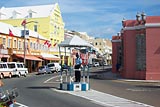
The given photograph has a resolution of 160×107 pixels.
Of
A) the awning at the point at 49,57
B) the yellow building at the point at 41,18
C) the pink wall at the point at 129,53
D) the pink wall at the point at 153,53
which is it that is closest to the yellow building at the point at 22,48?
the awning at the point at 49,57

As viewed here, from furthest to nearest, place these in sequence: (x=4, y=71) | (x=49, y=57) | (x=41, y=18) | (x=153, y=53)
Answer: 1. (x=41, y=18)
2. (x=49, y=57)
3. (x=4, y=71)
4. (x=153, y=53)

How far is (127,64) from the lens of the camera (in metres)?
37.4

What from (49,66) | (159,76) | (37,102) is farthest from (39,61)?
(37,102)

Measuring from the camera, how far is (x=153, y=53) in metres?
34.5

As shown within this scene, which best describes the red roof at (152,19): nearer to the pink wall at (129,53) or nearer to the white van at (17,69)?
the pink wall at (129,53)

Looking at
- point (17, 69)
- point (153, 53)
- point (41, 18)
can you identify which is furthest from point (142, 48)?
point (41, 18)

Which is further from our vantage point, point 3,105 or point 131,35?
point 131,35

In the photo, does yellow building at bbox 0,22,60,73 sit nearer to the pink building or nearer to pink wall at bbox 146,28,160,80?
the pink building

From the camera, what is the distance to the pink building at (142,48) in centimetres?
3438

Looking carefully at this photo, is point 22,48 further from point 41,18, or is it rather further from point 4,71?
point 4,71

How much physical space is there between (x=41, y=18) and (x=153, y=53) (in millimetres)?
47665

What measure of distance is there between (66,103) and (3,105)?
17.4 feet

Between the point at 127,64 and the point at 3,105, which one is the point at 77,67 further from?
the point at 127,64

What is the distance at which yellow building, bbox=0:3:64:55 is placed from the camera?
78.2m
